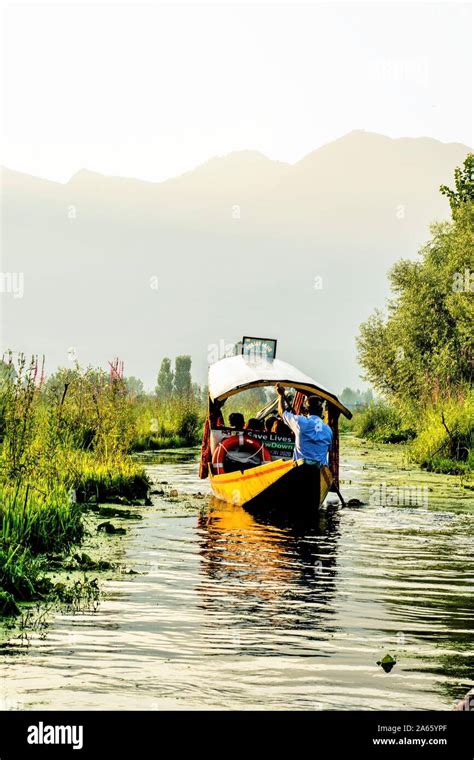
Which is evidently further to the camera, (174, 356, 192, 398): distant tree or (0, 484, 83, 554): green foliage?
(174, 356, 192, 398): distant tree

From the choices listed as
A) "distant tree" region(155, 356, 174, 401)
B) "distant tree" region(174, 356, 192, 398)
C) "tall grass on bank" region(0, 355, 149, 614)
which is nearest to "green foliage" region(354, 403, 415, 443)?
"tall grass on bank" region(0, 355, 149, 614)

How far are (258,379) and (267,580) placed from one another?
828 centimetres

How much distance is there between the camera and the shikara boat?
17375 mm

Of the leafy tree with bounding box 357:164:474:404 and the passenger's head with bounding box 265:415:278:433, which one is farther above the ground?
the leafy tree with bounding box 357:164:474:404

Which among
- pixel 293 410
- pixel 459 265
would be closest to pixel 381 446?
pixel 459 265

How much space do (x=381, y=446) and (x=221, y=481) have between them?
2385cm

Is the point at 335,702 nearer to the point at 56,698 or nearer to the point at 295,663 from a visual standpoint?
the point at 295,663

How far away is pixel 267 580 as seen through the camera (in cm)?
1135

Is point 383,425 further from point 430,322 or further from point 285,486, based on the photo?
point 285,486

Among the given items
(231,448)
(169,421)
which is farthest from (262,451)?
(169,421)

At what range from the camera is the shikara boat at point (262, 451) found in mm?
17375
